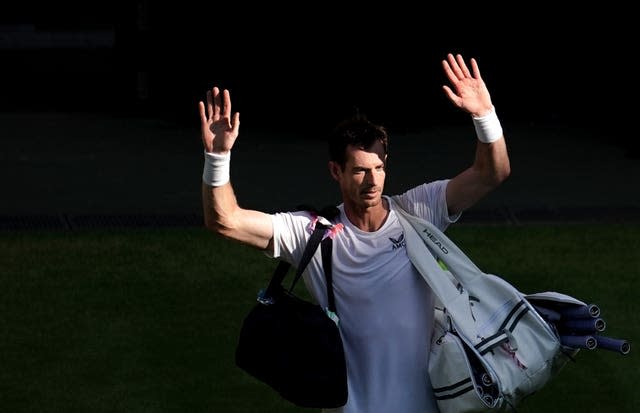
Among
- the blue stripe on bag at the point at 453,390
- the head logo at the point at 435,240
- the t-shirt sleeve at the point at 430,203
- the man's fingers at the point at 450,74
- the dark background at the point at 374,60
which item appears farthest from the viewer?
the dark background at the point at 374,60

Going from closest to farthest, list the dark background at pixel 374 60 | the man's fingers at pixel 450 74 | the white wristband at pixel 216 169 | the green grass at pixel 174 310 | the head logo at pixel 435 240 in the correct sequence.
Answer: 1. the white wristband at pixel 216 169
2. the head logo at pixel 435 240
3. the man's fingers at pixel 450 74
4. the green grass at pixel 174 310
5. the dark background at pixel 374 60

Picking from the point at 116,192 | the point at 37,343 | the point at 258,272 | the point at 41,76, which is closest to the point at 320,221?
the point at 37,343

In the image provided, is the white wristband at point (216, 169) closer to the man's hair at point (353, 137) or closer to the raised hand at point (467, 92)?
the man's hair at point (353, 137)

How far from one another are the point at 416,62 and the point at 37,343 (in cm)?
745

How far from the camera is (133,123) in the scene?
→ 16.9m

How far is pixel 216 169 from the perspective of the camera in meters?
5.43

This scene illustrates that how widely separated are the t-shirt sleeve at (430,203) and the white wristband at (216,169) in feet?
2.43

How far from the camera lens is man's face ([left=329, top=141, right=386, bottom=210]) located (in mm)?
5559

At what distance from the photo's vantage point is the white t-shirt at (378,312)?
5492mm

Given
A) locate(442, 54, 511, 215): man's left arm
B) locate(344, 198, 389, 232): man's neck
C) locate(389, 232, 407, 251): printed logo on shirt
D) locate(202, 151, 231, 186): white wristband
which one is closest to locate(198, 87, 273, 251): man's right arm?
locate(202, 151, 231, 186): white wristband

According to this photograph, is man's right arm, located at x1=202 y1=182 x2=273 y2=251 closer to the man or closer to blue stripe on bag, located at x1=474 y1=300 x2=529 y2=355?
the man

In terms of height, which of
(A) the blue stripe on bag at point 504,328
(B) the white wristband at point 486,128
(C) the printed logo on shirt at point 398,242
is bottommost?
(A) the blue stripe on bag at point 504,328

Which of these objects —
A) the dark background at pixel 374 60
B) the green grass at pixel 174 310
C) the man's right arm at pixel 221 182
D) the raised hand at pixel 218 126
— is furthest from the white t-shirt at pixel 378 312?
the dark background at pixel 374 60

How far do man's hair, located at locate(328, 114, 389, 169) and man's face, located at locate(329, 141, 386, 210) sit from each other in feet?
0.06
